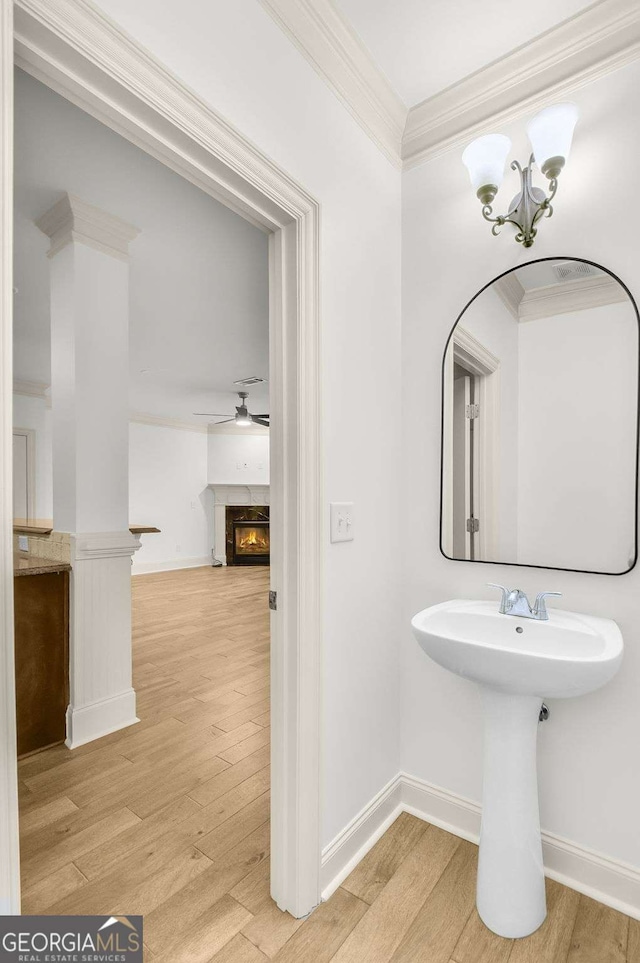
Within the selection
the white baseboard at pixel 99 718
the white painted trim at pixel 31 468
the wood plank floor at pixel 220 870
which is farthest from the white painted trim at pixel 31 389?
the wood plank floor at pixel 220 870

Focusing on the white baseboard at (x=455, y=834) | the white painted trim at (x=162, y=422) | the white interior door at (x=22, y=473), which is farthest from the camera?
the white painted trim at (x=162, y=422)

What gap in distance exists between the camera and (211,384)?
590 cm

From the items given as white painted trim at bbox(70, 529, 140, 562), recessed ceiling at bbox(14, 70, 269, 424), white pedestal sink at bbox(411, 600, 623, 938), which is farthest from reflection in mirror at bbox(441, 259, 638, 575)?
white painted trim at bbox(70, 529, 140, 562)

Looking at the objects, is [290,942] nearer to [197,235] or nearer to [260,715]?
[260,715]

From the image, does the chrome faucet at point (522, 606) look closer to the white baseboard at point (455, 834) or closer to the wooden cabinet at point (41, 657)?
the white baseboard at point (455, 834)

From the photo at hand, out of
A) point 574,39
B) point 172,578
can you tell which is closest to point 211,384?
point 172,578

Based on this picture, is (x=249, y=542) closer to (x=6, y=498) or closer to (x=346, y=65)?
(x=346, y=65)

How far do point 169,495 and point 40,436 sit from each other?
Result: 231 cm

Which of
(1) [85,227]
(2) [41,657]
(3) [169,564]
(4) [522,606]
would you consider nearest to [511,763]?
(4) [522,606]

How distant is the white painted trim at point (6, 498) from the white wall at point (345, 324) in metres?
0.42

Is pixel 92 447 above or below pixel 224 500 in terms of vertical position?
above

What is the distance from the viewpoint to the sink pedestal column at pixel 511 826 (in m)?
1.34

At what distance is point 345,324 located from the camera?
1583 mm

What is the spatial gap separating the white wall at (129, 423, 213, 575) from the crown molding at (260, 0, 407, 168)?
21.0ft
